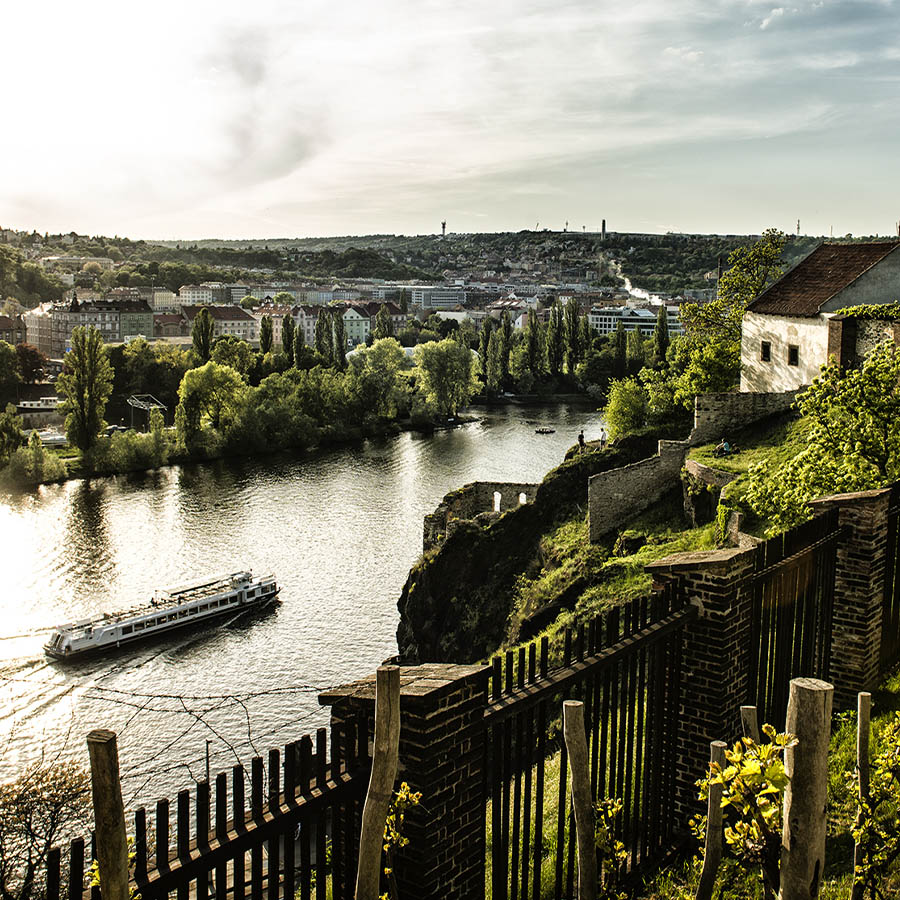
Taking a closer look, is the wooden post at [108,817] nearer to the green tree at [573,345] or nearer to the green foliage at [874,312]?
the green foliage at [874,312]

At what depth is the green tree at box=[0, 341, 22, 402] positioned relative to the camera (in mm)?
81562

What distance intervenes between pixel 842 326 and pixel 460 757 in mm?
24711

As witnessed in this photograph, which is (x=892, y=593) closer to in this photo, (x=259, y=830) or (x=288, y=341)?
(x=259, y=830)

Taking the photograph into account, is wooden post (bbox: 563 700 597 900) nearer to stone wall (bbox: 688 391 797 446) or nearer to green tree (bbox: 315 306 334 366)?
stone wall (bbox: 688 391 797 446)

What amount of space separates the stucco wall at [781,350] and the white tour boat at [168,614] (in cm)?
1777

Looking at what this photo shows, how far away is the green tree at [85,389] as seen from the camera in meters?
53.4

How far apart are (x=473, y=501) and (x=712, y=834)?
26.4 metres

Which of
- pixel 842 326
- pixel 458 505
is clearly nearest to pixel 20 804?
pixel 458 505

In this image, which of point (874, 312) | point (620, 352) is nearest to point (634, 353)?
point (620, 352)

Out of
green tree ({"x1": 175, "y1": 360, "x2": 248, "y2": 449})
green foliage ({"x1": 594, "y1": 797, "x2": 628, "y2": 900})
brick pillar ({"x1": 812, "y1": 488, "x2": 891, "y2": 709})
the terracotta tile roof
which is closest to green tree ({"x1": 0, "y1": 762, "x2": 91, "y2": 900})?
green foliage ({"x1": 594, "y1": 797, "x2": 628, "y2": 900})

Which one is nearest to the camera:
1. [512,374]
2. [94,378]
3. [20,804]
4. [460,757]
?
[460,757]

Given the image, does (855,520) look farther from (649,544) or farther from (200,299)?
(200,299)

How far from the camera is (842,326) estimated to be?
2633 centimetres

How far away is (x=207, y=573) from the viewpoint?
113 feet
